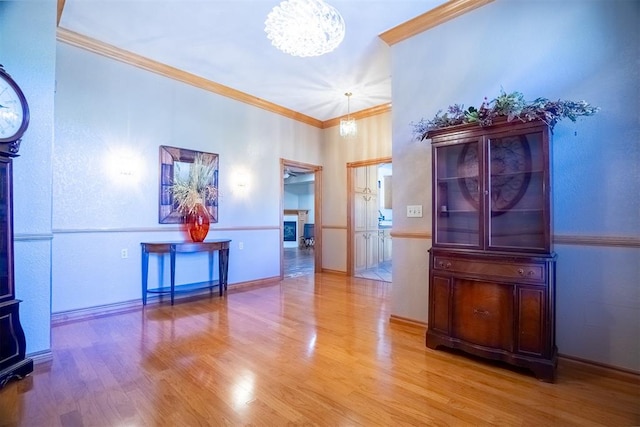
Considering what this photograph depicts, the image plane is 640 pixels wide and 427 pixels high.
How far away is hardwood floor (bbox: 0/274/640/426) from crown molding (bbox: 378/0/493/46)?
306cm

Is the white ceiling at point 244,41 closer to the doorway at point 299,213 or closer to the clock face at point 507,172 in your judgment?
the clock face at point 507,172

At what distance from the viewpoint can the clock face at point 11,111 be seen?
1.98 meters

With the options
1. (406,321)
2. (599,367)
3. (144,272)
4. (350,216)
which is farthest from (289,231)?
(599,367)

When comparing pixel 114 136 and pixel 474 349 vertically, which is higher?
pixel 114 136

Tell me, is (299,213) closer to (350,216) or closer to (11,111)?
(350,216)

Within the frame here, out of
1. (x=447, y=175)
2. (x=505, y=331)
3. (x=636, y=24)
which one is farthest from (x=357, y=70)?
(x=505, y=331)

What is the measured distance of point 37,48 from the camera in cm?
225

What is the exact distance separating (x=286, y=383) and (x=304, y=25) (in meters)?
2.54

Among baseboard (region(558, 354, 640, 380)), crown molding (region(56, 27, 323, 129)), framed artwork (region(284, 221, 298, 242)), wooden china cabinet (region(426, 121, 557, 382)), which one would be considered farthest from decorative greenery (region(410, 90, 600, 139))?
framed artwork (region(284, 221, 298, 242))

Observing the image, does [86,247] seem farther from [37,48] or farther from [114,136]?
[37,48]

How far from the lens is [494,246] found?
7.52 feet

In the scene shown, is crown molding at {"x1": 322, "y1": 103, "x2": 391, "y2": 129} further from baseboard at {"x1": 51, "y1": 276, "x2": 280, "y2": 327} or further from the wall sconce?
baseboard at {"x1": 51, "y1": 276, "x2": 280, "y2": 327}

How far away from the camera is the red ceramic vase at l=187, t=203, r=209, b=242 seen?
13.3 ft

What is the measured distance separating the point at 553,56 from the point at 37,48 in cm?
398
